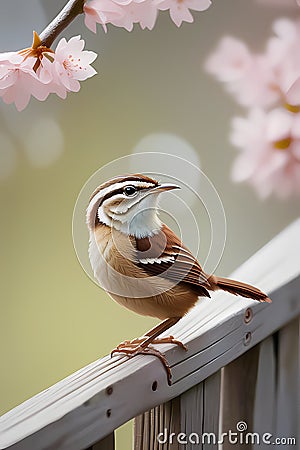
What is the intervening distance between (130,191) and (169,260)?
116 mm

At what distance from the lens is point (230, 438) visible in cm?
99

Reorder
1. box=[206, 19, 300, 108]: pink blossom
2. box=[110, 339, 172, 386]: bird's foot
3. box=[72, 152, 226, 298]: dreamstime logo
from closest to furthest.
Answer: box=[110, 339, 172, 386]: bird's foot, box=[72, 152, 226, 298]: dreamstime logo, box=[206, 19, 300, 108]: pink blossom

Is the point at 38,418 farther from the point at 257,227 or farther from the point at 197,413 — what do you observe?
the point at 257,227

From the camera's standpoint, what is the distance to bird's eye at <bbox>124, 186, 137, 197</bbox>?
92cm

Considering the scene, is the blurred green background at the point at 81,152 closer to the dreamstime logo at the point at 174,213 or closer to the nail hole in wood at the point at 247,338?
the dreamstime logo at the point at 174,213

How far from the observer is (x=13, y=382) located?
1.05m

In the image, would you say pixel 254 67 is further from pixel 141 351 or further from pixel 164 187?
pixel 141 351

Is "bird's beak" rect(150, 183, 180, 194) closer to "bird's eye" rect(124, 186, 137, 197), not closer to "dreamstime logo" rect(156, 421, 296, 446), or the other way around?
"bird's eye" rect(124, 186, 137, 197)

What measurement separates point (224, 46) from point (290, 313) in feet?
1.46

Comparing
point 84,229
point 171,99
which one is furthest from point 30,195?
point 171,99

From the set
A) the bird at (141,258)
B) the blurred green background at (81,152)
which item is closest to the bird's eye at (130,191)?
the bird at (141,258)

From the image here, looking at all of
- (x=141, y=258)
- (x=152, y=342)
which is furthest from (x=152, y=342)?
(x=141, y=258)

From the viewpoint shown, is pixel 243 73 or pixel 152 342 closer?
pixel 152 342

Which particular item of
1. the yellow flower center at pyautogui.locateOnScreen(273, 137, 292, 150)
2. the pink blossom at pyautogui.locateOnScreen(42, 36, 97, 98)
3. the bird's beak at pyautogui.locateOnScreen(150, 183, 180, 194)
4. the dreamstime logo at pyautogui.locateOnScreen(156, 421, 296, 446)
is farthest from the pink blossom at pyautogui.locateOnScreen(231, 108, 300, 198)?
the dreamstime logo at pyautogui.locateOnScreen(156, 421, 296, 446)
